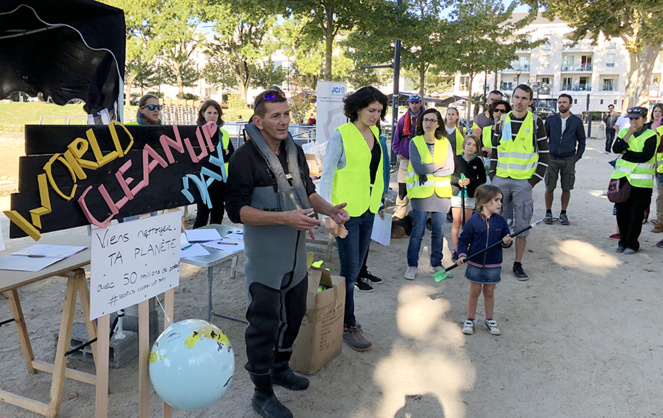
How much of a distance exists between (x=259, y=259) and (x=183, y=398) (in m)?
0.81

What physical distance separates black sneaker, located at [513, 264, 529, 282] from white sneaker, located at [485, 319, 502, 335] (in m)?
1.48

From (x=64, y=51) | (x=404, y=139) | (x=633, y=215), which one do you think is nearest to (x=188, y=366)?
(x=64, y=51)

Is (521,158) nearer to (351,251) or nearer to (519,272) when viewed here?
(519,272)

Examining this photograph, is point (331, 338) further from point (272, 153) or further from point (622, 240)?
point (622, 240)

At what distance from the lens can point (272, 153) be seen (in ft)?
8.71

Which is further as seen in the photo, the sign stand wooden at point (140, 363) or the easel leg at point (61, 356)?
the easel leg at point (61, 356)

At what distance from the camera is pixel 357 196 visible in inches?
145

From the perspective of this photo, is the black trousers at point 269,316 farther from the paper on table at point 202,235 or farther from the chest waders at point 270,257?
the paper on table at point 202,235

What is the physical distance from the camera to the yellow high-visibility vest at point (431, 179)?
5.17 meters

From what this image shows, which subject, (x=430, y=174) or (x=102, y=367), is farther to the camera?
(x=430, y=174)

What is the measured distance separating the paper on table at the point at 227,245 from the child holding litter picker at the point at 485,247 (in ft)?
6.02

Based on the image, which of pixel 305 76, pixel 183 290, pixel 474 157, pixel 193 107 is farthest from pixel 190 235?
pixel 305 76

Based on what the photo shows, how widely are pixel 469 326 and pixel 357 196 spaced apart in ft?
5.04

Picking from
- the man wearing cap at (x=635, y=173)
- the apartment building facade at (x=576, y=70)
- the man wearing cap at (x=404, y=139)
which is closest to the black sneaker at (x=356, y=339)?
the man wearing cap at (x=404, y=139)
